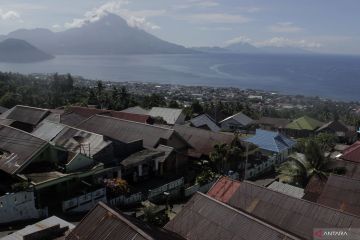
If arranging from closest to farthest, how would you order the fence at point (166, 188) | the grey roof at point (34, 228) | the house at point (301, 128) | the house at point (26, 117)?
the grey roof at point (34, 228), the fence at point (166, 188), the house at point (26, 117), the house at point (301, 128)

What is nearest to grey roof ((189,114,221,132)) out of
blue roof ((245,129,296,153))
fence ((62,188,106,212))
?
blue roof ((245,129,296,153))

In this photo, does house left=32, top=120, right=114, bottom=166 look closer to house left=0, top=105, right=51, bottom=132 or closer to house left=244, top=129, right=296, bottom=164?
house left=0, top=105, right=51, bottom=132

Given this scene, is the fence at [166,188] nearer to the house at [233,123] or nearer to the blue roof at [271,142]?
the blue roof at [271,142]

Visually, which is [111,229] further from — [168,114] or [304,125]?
[304,125]

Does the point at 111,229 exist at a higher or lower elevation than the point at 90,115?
higher

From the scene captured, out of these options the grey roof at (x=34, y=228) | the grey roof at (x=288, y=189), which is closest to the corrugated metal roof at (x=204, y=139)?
the grey roof at (x=288, y=189)

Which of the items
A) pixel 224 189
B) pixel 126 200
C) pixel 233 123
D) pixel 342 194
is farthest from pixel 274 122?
pixel 224 189
